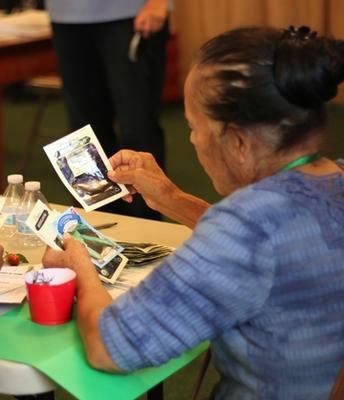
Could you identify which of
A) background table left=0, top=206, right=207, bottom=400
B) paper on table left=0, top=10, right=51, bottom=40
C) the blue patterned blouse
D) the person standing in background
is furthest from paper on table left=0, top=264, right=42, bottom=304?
paper on table left=0, top=10, right=51, bottom=40

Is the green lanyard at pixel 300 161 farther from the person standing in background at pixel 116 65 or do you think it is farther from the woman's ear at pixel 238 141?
the person standing in background at pixel 116 65

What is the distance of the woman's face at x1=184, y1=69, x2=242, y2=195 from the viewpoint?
5.37 ft

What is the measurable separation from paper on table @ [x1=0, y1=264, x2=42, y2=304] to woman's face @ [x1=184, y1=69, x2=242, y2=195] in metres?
0.44

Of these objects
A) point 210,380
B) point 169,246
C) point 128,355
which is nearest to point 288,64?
point 128,355

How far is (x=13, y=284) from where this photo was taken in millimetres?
1848

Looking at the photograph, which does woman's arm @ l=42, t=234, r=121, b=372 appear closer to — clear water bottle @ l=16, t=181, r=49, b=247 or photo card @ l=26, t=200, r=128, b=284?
photo card @ l=26, t=200, r=128, b=284

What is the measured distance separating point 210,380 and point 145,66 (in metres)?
1.32

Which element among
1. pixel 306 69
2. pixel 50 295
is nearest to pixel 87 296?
pixel 50 295

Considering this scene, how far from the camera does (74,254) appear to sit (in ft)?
5.83

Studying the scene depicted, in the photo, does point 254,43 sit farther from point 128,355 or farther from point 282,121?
point 128,355

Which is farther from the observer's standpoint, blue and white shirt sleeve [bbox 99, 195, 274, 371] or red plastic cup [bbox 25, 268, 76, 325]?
red plastic cup [bbox 25, 268, 76, 325]

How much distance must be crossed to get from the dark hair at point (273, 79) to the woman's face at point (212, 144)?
3 cm

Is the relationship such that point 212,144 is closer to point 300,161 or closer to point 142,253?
point 300,161

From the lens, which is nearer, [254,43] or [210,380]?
[254,43]
